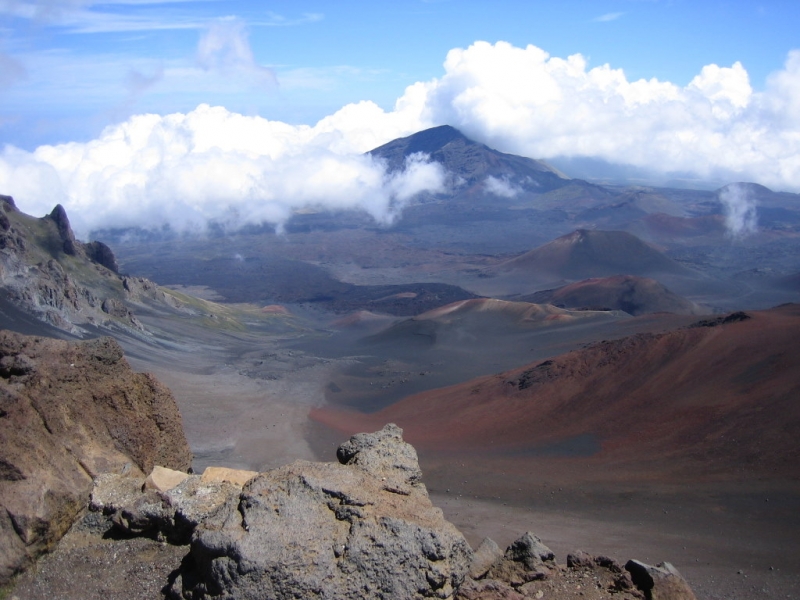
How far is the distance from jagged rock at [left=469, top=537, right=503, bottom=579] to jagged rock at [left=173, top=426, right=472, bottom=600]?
2.10 ft

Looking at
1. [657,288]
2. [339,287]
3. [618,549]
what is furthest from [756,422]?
[339,287]

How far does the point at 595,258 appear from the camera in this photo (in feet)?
338

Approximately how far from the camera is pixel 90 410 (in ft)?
37.2

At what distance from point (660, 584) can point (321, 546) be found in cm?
398

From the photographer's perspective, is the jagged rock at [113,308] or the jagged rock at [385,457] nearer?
the jagged rock at [385,457]

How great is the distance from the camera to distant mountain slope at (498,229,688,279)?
3944 inches

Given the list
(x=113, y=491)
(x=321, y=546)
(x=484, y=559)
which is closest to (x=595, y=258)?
(x=484, y=559)

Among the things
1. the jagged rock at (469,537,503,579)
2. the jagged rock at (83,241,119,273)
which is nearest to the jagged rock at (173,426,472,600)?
the jagged rock at (469,537,503,579)

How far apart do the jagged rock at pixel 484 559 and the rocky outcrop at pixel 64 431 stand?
5398 mm

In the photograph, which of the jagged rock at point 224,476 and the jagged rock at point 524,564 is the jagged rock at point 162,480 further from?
the jagged rock at point 524,564

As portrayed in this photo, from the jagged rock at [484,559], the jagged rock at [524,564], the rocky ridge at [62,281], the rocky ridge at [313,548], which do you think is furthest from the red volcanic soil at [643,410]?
the rocky ridge at [62,281]

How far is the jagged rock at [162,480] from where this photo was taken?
9445 mm

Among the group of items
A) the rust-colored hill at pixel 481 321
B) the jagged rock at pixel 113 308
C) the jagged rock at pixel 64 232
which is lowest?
the rust-colored hill at pixel 481 321

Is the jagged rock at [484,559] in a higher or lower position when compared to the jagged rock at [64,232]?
lower
